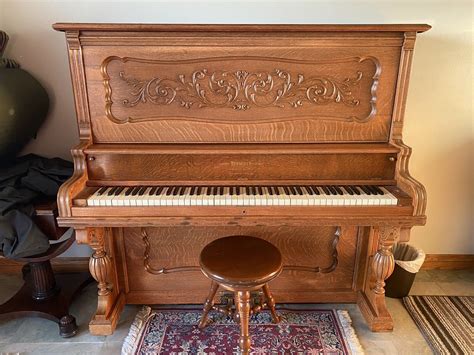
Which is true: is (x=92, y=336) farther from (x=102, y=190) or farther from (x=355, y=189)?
(x=355, y=189)

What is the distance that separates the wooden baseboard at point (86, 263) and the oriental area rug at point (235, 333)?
609mm

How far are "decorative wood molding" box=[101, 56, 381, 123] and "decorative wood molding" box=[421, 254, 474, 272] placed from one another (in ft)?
4.06

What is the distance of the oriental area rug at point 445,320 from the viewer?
177 cm

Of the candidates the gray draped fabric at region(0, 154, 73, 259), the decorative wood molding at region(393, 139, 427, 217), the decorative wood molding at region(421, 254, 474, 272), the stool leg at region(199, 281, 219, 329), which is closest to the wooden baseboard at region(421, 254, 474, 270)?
the decorative wood molding at region(421, 254, 474, 272)

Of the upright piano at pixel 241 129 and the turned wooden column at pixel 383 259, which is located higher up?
the upright piano at pixel 241 129

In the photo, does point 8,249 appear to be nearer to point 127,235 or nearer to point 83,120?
point 127,235

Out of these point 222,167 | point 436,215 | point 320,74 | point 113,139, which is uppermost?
point 320,74

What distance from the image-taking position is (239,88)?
1.66 meters

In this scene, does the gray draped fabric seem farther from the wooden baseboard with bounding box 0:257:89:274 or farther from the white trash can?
the white trash can

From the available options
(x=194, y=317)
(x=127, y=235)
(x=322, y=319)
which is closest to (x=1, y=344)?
(x=127, y=235)

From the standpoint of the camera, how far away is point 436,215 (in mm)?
2293

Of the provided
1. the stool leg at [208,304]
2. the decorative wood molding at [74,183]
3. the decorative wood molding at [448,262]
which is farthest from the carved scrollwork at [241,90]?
the decorative wood molding at [448,262]

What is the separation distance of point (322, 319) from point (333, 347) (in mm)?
193

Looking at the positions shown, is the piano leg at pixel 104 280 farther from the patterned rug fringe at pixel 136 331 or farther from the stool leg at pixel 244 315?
the stool leg at pixel 244 315
